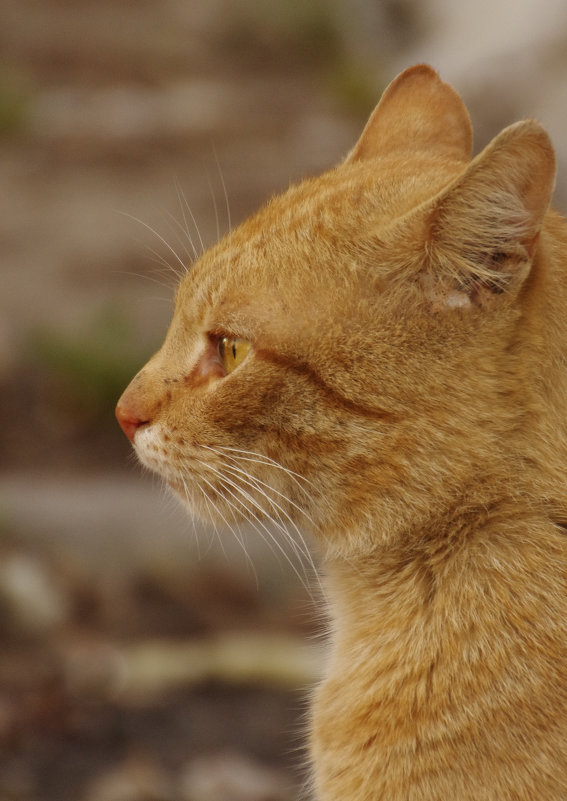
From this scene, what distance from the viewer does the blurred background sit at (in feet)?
13.5

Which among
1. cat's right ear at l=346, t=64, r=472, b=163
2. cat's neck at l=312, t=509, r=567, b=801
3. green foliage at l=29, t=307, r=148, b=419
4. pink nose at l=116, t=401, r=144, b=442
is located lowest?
green foliage at l=29, t=307, r=148, b=419

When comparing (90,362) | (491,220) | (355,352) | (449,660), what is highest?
(491,220)

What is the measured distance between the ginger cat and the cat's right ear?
1.26ft

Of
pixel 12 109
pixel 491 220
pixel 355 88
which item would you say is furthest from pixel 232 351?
pixel 355 88

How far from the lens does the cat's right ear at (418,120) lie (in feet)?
9.04

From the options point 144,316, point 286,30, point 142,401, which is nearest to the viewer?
point 142,401

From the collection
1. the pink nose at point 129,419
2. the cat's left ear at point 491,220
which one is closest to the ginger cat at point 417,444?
the cat's left ear at point 491,220

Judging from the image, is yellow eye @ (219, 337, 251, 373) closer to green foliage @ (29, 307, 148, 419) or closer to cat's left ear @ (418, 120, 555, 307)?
cat's left ear @ (418, 120, 555, 307)

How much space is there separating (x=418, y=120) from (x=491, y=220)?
35.7 inches

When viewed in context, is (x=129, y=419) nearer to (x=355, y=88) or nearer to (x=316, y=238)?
(x=316, y=238)

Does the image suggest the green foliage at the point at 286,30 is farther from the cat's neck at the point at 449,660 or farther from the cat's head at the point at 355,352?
the cat's neck at the point at 449,660

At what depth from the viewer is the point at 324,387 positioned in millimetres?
2211

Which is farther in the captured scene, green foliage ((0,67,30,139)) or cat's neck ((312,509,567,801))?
green foliage ((0,67,30,139))

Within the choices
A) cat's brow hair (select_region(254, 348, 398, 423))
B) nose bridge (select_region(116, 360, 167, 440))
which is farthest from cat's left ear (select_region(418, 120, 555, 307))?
nose bridge (select_region(116, 360, 167, 440))
